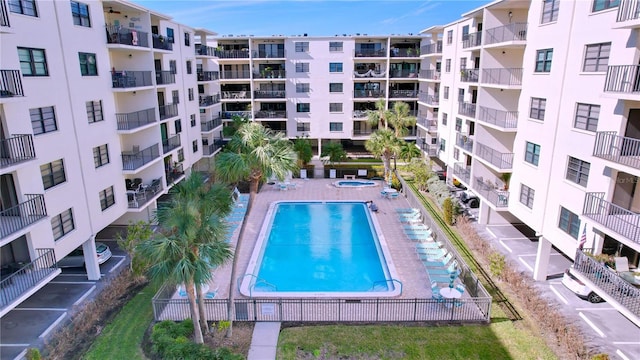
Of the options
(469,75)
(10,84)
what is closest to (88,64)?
(10,84)

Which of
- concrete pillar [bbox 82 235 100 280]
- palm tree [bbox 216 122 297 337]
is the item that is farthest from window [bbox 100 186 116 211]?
palm tree [bbox 216 122 297 337]

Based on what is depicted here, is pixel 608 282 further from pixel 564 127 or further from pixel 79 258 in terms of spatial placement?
pixel 79 258

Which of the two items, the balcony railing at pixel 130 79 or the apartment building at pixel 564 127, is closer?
the apartment building at pixel 564 127

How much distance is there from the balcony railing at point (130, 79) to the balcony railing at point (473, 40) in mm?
22767

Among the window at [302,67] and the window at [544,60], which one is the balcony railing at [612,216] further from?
the window at [302,67]

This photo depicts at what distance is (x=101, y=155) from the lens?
74.2 feet

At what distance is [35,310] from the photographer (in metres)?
18.4

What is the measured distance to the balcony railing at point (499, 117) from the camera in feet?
80.7

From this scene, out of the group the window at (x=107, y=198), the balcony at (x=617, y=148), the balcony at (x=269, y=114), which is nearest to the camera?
the balcony at (x=617, y=148)

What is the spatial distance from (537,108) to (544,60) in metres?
2.49

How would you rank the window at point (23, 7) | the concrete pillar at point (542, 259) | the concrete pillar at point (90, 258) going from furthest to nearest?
the concrete pillar at point (90, 258) → the concrete pillar at point (542, 259) → the window at point (23, 7)

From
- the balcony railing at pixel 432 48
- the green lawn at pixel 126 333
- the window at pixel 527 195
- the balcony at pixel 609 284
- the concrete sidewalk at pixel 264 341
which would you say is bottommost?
the concrete sidewalk at pixel 264 341

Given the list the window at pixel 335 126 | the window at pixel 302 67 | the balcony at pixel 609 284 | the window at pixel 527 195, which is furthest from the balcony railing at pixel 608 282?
the window at pixel 302 67

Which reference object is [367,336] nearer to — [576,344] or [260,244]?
[576,344]
